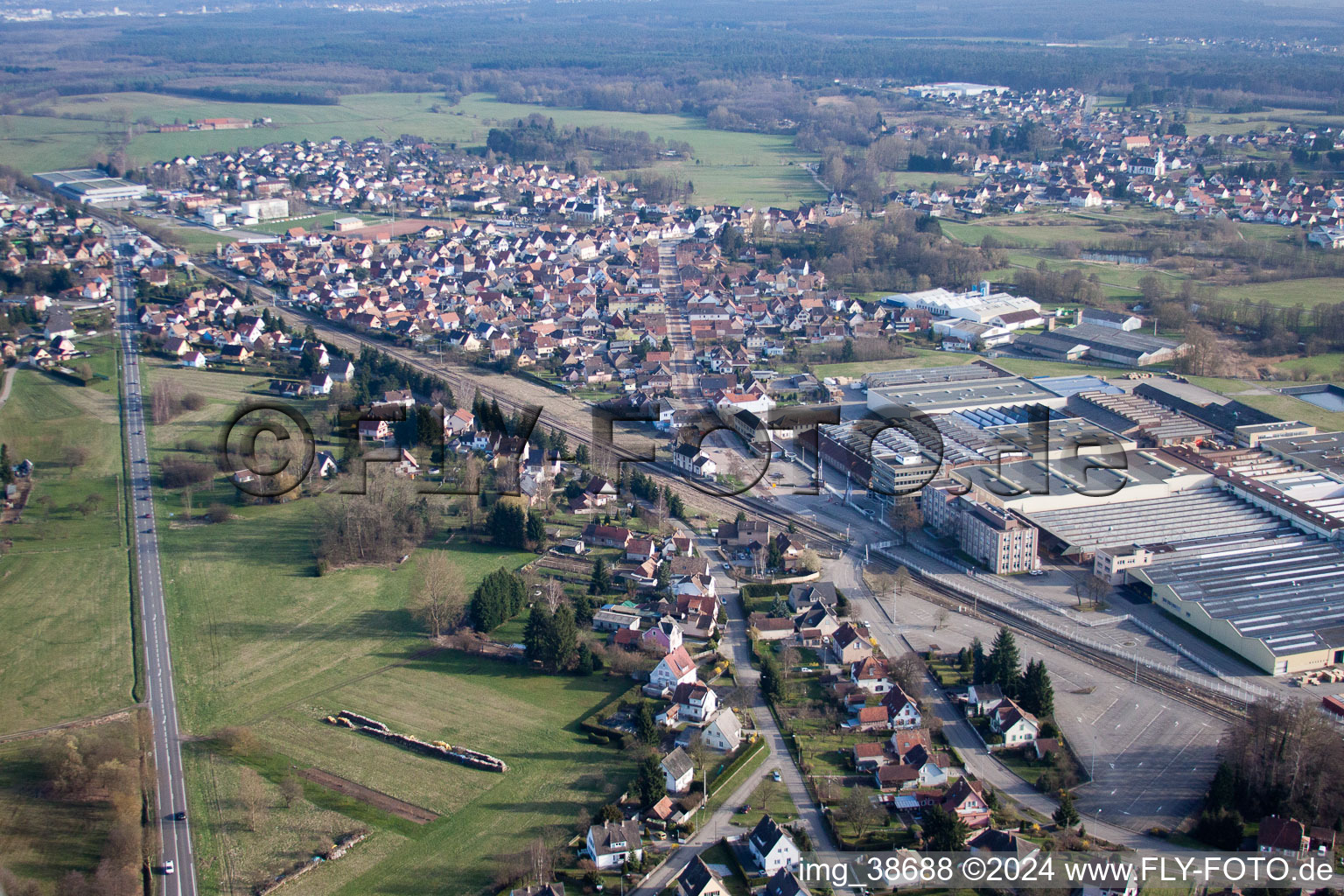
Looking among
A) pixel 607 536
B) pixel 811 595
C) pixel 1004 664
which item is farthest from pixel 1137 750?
pixel 607 536

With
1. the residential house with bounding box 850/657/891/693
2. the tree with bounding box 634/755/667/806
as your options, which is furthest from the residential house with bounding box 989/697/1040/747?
the tree with bounding box 634/755/667/806

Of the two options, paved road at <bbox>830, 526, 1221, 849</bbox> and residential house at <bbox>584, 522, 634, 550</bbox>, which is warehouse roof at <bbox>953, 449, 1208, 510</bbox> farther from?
residential house at <bbox>584, 522, 634, 550</bbox>

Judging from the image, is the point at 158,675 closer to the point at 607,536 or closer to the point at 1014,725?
the point at 607,536

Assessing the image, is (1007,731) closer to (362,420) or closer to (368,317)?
(362,420)

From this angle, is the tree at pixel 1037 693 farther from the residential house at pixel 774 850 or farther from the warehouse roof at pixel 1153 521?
the warehouse roof at pixel 1153 521

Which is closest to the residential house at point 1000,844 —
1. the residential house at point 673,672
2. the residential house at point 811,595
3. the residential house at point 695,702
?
the residential house at point 695,702
